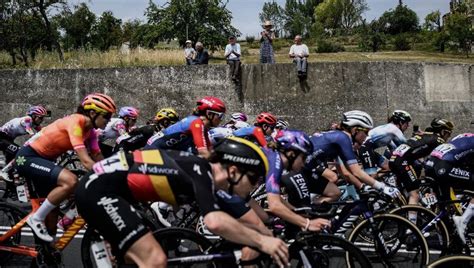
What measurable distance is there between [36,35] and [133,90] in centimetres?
1424

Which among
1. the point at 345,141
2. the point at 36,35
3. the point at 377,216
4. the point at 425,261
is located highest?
the point at 36,35

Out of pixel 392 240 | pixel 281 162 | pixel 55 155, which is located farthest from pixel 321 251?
pixel 55 155

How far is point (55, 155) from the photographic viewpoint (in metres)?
5.74

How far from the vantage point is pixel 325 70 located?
46.4 ft

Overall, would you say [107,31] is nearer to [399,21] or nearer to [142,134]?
[399,21]

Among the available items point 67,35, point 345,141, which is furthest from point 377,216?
point 67,35

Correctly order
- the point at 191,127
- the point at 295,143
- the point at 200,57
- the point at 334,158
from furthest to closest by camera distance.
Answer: the point at 200,57
the point at 191,127
the point at 334,158
the point at 295,143

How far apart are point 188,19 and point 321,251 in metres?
27.9

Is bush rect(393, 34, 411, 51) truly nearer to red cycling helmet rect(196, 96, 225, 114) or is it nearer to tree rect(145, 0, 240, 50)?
tree rect(145, 0, 240, 50)

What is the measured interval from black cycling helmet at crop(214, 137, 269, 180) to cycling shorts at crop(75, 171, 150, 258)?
73cm

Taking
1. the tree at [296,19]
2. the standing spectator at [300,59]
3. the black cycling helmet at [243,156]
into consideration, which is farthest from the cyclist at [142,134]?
the tree at [296,19]

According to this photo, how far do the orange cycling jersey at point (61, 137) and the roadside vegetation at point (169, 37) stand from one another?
1096 cm

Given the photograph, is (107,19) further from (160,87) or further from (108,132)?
(108,132)

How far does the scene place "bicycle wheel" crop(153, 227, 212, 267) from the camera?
439cm
